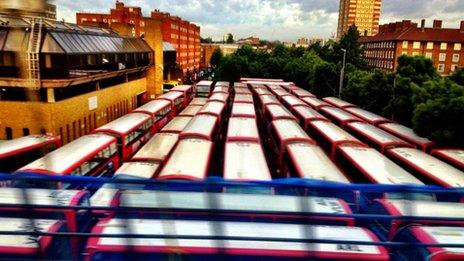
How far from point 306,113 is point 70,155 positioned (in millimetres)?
12269

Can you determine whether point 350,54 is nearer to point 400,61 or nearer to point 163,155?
point 400,61

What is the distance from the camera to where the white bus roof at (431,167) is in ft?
32.2

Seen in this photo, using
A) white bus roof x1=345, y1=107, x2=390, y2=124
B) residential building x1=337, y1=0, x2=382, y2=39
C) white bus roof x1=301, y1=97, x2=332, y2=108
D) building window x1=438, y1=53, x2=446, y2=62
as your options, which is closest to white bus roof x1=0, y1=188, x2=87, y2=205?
white bus roof x1=345, y1=107, x2=390, y2=124

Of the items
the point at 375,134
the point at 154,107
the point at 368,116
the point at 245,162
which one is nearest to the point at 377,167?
the point at 245,162

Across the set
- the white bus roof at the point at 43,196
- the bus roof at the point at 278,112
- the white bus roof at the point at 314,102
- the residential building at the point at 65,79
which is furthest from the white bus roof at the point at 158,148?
the white bus roof at the point at 314,102

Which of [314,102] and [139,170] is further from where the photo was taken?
[314,102]

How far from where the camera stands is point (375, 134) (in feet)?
49.5

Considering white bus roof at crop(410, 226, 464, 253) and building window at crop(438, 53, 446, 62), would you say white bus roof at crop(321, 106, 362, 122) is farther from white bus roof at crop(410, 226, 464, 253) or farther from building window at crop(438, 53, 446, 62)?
building window at crop(438, 53, 446, 62)

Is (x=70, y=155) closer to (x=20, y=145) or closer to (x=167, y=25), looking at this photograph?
(x=20, y=145)

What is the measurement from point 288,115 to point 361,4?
454 ft

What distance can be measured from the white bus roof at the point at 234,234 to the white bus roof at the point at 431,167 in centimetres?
646

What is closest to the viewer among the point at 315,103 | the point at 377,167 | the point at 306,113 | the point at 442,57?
the point at 377,167

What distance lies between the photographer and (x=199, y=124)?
15.8 m

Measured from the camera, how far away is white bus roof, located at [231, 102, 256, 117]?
19109 millimetres
